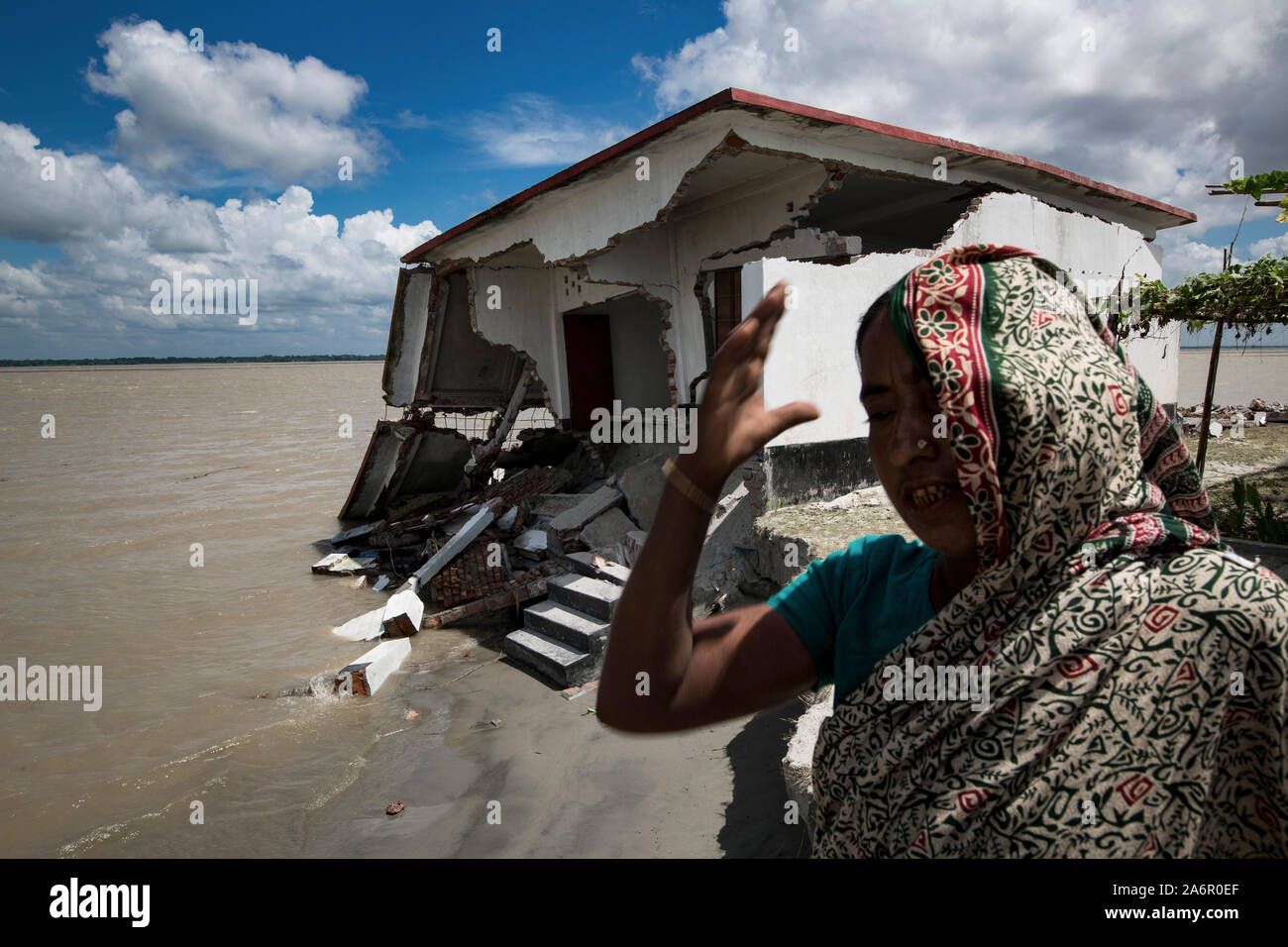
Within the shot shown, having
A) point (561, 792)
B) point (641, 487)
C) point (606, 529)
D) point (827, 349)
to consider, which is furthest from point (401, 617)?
point (827, 349)

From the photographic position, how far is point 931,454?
982 millimetres

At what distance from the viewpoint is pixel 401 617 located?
703 cm

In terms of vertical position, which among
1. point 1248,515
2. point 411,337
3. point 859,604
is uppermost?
point 411,337

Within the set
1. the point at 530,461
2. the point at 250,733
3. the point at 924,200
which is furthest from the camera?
the point at 530,461

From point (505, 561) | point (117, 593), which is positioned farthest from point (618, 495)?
point (117, 593)

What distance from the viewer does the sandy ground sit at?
3.64 m

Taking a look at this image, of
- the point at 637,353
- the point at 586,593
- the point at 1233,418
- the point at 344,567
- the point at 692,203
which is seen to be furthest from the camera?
the point at 1233,418

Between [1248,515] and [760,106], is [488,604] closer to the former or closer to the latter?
[760,106]

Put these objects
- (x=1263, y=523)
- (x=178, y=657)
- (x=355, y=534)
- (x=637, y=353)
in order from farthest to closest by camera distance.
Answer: (x=637, y=353) → (x=355, y=534) → (x=178, y=657) → (x=1263, y=523)

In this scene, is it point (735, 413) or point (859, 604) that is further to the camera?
point (859, 604)

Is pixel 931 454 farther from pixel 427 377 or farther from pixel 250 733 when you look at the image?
pixel 427 377

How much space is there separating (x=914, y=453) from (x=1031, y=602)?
252mm

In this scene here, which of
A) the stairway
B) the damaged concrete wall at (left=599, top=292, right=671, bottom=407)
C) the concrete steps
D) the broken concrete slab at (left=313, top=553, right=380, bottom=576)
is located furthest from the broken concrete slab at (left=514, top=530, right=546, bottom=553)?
the damaged concrete wall at (left=599, top=292, right=671, bottom=407)
